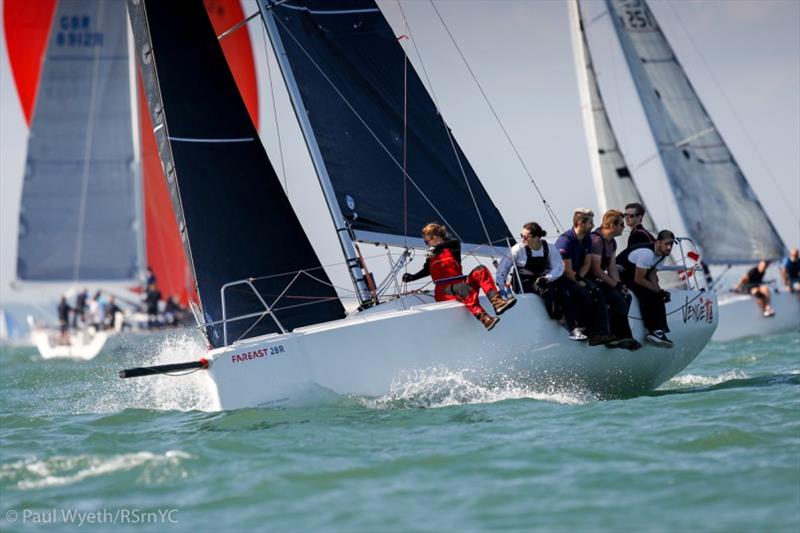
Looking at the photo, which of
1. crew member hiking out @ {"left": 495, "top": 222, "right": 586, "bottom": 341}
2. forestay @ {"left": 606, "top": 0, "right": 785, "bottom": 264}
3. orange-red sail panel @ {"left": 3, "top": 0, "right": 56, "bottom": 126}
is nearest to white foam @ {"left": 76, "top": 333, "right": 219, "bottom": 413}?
crew member hiking out @ {"left": 495, "top": 222, "right": 586, "bottom": 341}

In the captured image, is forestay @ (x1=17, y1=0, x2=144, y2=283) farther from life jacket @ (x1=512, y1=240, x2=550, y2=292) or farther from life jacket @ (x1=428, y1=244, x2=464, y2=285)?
life jacket @ (x1=512, y1=240, x2=550, y2=292)

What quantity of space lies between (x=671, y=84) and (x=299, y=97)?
15.8 meters

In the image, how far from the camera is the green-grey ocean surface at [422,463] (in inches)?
230

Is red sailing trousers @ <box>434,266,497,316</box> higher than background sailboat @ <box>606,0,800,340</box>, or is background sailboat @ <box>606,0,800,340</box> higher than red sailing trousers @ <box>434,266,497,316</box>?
background sailboat @ <box>606,0,800,340</box>

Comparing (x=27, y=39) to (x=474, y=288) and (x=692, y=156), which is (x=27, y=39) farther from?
(x=474, y=288)

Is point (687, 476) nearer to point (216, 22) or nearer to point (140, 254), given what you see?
point (216, 22)

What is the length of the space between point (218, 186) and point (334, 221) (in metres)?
1.02

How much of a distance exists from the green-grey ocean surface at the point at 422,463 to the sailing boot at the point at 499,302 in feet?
1.99

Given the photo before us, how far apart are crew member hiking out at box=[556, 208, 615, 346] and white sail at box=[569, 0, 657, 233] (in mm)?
13033

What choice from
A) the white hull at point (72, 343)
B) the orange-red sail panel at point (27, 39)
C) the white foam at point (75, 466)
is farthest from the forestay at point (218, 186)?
the orange-red sail panel at point (27, 39)

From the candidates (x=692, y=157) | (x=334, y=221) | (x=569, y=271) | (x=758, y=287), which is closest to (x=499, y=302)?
(x=569, y=271)

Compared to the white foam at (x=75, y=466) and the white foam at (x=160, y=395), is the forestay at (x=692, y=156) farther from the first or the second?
the white foam at (x=75, y=466)

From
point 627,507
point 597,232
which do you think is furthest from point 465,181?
point 627,507

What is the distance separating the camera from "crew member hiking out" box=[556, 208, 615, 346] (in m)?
9.73
